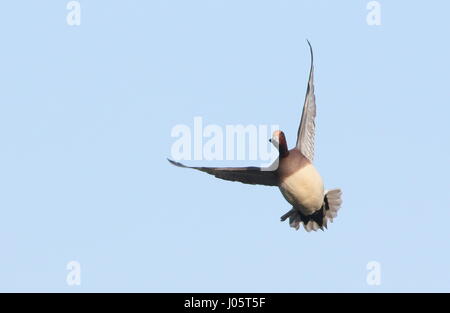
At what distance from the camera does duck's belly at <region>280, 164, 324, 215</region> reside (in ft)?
74.7

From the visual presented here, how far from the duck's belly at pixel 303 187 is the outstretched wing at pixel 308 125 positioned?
659 millimetres

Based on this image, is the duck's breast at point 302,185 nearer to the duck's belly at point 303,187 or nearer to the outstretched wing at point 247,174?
the duck's belly at point 303,187

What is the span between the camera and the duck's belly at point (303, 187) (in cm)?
2278

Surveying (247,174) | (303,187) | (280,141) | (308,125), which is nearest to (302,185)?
(303,187)

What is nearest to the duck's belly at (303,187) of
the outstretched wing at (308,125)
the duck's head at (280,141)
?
the duck's head at (280,141)

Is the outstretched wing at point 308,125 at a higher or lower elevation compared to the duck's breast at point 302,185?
higher

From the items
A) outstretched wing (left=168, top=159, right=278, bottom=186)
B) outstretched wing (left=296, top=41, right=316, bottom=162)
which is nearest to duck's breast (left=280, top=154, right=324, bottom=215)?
outstretched wing (left=168, top=159, right=278, bottom=186)

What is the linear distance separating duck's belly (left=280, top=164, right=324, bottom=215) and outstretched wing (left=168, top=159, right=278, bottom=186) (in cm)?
23

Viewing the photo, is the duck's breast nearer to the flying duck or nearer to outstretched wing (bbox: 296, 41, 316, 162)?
the flying duck
